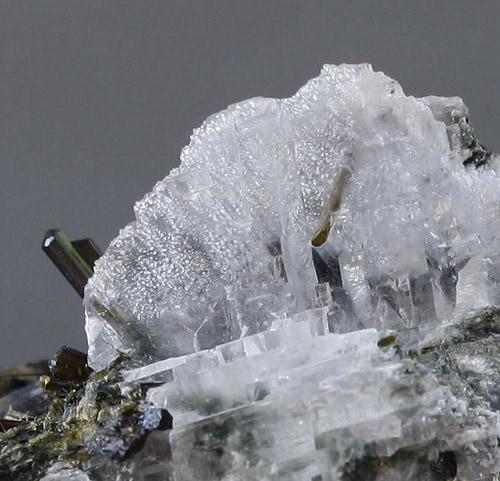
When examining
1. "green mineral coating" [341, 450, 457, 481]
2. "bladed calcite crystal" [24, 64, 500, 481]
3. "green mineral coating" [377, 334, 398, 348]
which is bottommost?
"green mineral coating" [341, 450, 457, 481]

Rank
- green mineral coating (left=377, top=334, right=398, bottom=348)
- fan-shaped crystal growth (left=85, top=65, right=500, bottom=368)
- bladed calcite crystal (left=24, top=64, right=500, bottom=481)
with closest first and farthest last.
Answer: green mineral coating (left=377, top=334, right=398, bottom=348)
bladed calcite crystal (left=24, top=64, right=500, bottom=481)
fan-shaped crystal growth (left=85, top=65, right=500, bottom=368)

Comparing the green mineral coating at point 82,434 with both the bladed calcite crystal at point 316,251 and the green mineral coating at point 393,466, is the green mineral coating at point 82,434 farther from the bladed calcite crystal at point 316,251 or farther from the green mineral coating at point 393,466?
the green mineral coating at point 393,466

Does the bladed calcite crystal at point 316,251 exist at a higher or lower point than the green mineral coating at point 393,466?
higher

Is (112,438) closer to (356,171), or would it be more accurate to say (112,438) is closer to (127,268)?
(127,268)

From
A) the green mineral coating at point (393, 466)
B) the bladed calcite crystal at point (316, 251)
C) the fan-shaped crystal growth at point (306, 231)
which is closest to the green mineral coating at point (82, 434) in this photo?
the bladed calcite crystal at point (316, 251)

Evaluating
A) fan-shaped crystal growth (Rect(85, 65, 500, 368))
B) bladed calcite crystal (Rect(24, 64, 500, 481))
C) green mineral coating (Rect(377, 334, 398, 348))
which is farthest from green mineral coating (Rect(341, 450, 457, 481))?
fan-shaped crystal growth (Rect(85, 65, 500, 368))

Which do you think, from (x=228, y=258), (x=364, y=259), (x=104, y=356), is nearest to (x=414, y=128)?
(x=364, y=259)

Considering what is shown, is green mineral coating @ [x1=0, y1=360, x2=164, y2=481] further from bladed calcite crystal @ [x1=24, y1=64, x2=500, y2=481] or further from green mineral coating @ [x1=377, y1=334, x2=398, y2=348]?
green mineral coating @ [x1=377, y1=334, x2=398, y2=348]

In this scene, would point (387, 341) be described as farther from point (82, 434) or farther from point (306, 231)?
point (82, 434)
